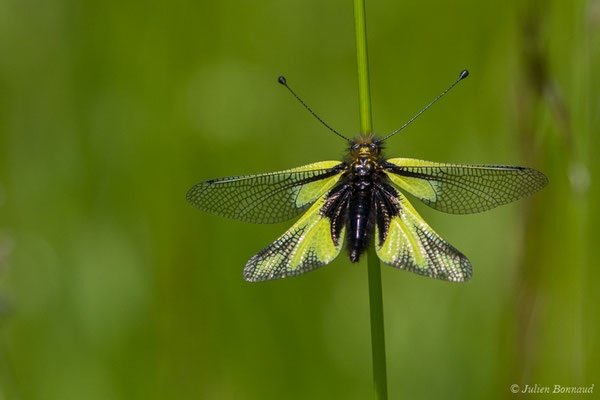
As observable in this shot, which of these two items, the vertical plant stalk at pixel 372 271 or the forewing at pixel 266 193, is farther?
the forewing at pixel 266 193

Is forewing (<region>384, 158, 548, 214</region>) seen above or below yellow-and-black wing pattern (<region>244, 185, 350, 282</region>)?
above

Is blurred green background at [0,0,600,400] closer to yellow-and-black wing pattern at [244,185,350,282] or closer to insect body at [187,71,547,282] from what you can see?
insect body at [187,71,547,282]

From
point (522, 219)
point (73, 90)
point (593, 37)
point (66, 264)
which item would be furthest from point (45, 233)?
point (593, 37)
